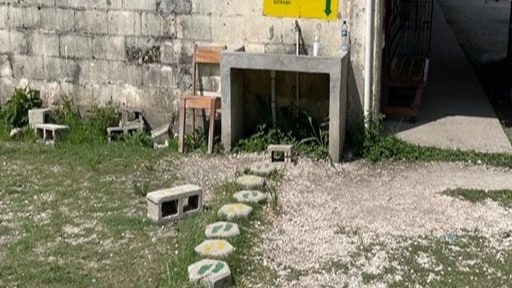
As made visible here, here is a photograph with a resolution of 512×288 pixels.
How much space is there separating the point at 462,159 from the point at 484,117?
154cm

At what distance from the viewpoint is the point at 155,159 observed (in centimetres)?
877

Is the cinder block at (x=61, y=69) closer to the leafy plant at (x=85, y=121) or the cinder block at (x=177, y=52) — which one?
the leafy plant at (x=85, y=121)

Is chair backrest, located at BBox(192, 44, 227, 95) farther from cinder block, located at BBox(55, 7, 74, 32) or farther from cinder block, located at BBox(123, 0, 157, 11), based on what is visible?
cinder block, located at BBox(55, 7, 74, 32)

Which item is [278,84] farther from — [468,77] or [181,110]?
[468,77]

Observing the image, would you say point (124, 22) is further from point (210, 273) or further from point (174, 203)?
point (210, 273)

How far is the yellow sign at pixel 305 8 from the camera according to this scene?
8.74 meters

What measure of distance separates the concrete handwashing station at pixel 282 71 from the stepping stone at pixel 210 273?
3.01m

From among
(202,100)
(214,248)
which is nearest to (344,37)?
(202,100)

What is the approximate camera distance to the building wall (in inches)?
353

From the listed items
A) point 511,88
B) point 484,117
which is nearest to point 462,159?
point 484,117

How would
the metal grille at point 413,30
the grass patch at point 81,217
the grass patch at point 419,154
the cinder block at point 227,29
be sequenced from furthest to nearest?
the metal grille at point 413,30 < the cinder block at point 227,29 < the grass patch at point 419,154 < the grass patch at point 81,217

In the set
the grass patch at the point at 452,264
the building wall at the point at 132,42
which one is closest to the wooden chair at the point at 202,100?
the building wall at the point at 132,42

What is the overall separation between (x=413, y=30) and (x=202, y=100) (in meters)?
6.15

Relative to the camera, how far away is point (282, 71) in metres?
8.87
